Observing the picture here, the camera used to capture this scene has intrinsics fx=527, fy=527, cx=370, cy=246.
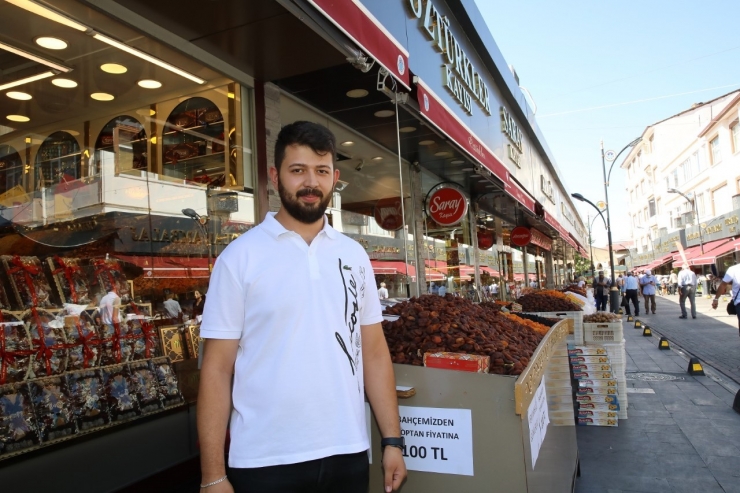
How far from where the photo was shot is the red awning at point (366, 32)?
341 cm

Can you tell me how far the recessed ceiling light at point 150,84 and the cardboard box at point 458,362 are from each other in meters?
3.94

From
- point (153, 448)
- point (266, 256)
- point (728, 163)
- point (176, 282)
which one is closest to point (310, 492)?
point (266, 256)

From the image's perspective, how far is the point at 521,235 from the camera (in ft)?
57.4

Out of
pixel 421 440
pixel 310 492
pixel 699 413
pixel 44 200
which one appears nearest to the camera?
pixel 310 492

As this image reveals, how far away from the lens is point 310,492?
65.2 inches

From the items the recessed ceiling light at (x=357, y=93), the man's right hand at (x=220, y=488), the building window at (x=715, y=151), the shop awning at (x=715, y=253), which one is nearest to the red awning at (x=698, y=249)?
the shop awning at (x=715, y=253)

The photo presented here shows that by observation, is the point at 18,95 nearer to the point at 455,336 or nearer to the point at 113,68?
the point at 113,68

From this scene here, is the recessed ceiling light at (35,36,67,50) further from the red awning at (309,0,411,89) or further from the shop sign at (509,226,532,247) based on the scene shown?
the shop sign at (509,226,532,247)

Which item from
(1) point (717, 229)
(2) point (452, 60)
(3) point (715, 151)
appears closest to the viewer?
(2) point (452, 60)

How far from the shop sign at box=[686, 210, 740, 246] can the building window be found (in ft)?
14.5

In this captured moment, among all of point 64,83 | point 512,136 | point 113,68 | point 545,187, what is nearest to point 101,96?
point 64,83

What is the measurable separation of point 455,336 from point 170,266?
3.17 metres

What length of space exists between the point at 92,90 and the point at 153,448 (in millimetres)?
3348

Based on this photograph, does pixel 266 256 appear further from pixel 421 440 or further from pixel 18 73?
pixel 18 73
